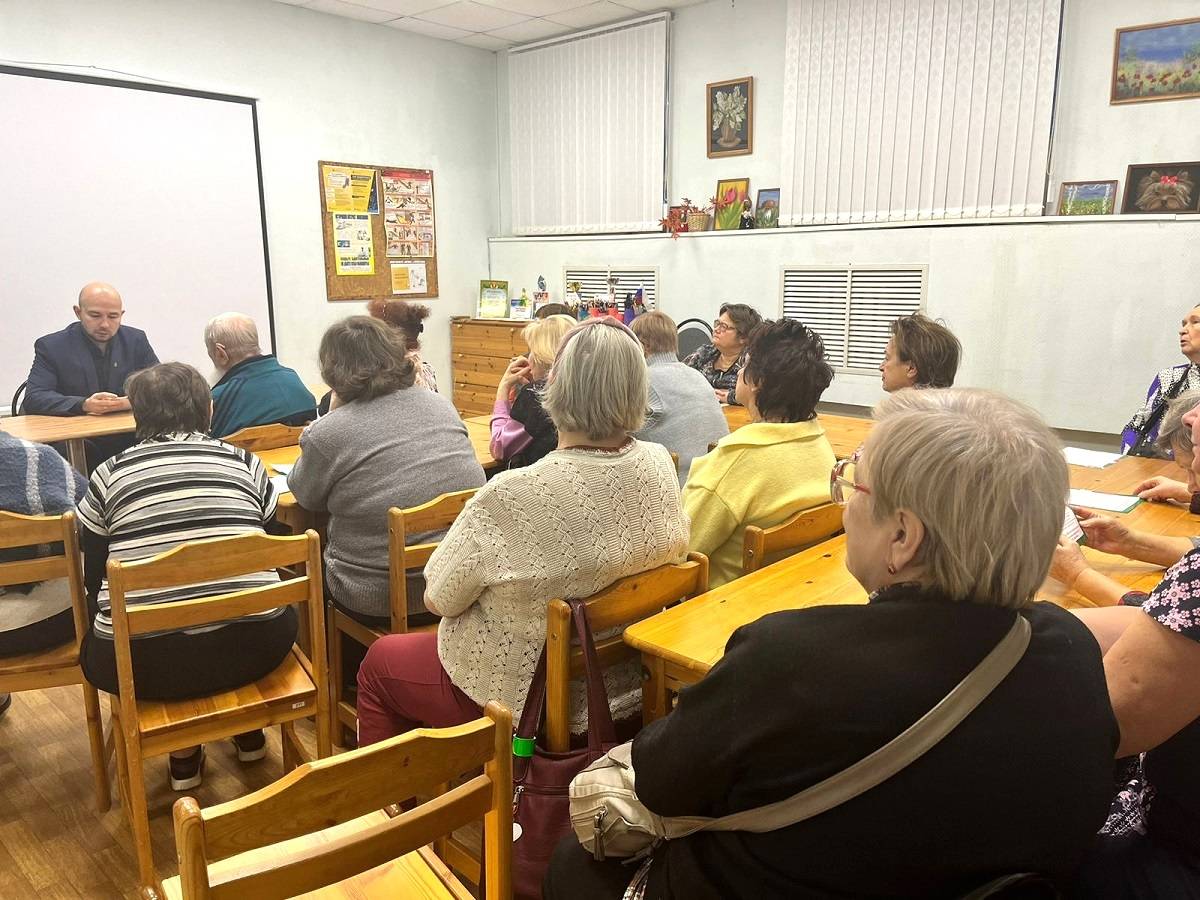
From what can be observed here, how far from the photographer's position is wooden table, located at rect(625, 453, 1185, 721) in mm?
1501

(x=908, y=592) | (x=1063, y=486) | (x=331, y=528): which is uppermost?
(x=1063, y=486)

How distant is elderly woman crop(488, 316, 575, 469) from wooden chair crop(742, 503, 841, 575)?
1057 millimetres

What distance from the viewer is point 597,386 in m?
1.71

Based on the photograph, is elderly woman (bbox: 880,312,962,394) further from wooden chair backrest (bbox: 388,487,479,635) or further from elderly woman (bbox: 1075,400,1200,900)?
elderly woman (bbox: 1075,400,1200,900)

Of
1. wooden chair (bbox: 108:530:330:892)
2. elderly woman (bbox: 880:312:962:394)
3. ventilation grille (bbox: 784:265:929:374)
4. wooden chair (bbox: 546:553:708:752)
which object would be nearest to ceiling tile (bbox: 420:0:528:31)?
ventilation grille (bbox: 784:265:929:374)

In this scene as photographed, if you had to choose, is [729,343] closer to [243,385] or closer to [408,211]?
[243,385]

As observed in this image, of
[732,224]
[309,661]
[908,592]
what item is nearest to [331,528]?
[309,661]

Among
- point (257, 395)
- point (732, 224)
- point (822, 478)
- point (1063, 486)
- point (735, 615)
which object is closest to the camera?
point (1063, 486)

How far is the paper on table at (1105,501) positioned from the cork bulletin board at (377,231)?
197 inches

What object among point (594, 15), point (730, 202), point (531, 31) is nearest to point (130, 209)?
point (531, 31)

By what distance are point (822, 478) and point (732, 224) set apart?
3821mm

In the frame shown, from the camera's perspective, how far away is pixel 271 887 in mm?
978

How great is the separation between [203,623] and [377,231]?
490 cm

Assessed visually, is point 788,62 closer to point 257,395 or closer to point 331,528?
point 257,395
